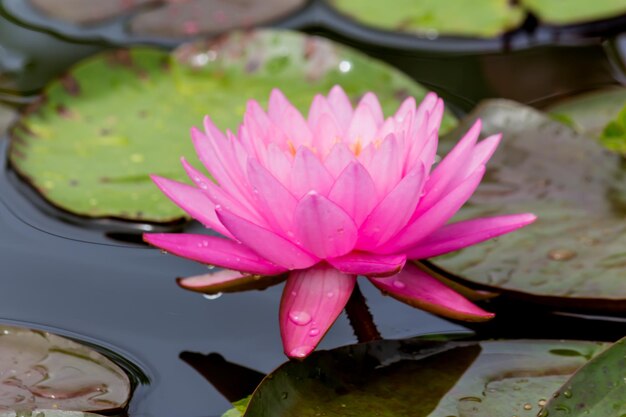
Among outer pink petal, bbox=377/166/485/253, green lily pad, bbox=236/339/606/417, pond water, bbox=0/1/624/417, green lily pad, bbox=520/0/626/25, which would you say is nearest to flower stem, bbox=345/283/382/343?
pond water, bbox=0/1/624/417

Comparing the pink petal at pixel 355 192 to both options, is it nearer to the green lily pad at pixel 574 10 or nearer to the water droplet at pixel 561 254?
the water droplet at pixel 561 254

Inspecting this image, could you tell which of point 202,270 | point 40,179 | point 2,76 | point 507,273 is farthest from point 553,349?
point 2,76

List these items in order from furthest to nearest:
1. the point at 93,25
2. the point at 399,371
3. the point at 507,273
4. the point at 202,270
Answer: the point at 93,25 → the point at 202,270 → the point at 507,273 → the point at 399,371

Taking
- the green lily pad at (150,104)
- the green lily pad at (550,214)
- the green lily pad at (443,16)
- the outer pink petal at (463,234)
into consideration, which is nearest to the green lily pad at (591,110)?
the green lily pad at (550,214)

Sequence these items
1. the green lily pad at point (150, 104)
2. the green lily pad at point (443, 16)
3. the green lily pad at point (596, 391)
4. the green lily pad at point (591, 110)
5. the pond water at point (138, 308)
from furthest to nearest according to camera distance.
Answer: the green lily pad at point (443, 16) < the green lily pad at point (591, 110) < the green lily pad at point (150, 104) < the pond water at point (138, 308) < the green lily pad at point (596, 391)

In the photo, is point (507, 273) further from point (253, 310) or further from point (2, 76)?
point (2, 76)

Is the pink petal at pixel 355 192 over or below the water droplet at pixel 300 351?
over
